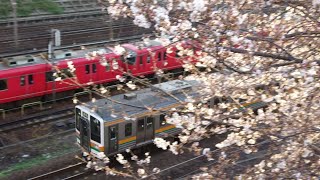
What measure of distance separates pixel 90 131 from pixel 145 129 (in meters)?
1.60

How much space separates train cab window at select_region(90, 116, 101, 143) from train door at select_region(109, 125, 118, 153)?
0.33 metres

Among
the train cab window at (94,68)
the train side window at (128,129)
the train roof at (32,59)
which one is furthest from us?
the train cab window at (94,68)

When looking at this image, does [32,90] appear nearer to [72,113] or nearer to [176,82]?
[72,113]

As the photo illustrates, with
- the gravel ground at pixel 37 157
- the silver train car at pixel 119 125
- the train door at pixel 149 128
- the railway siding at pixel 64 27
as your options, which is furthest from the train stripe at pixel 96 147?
the railway siding at pixel 64 27

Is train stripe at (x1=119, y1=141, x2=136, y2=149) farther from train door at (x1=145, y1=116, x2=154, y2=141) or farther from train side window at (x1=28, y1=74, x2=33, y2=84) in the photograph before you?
train side window at (x1=28, y1=74, x2=33, y2=84)

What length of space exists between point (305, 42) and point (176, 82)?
8.22 m

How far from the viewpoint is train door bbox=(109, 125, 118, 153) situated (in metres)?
11.9

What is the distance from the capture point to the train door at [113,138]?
11.9 metres

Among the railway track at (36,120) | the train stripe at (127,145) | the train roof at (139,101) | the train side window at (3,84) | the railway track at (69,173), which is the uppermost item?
the train roof at (139,101)

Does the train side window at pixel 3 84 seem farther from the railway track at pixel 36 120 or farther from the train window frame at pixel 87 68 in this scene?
the train window frame at pixel 87 68

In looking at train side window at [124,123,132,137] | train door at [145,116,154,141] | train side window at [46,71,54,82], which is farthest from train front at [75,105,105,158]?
train side window at [46,71,54,82]

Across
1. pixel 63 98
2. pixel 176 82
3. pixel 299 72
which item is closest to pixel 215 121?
pixel 299 72

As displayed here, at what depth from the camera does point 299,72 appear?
4695mm

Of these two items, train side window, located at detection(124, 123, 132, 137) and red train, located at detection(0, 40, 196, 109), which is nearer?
train side window, located at detection(124, 123, 132, 137)
